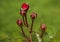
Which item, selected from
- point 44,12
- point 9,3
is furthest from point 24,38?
point 9,3

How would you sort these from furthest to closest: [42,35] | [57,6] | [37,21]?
1. [57,6]
2. [37,21]
3. [42,35]

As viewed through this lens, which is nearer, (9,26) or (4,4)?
(9,26)

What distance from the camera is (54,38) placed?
978mm

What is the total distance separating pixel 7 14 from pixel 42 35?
251 centimetres

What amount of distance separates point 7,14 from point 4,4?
21cm

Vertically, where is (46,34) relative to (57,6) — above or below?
above

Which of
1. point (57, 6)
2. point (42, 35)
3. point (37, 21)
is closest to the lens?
point (42, 35)

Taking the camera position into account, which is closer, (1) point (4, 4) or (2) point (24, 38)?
(2) point (24, 38)

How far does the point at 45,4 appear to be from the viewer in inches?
139

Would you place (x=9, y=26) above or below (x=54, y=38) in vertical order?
below

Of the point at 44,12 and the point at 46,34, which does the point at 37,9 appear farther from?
the point at 46,34

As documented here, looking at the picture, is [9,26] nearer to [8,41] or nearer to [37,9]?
[37,9]

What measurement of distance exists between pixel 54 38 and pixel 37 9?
8.10 ft

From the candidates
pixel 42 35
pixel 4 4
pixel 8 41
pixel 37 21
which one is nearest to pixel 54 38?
pixel 42 35
